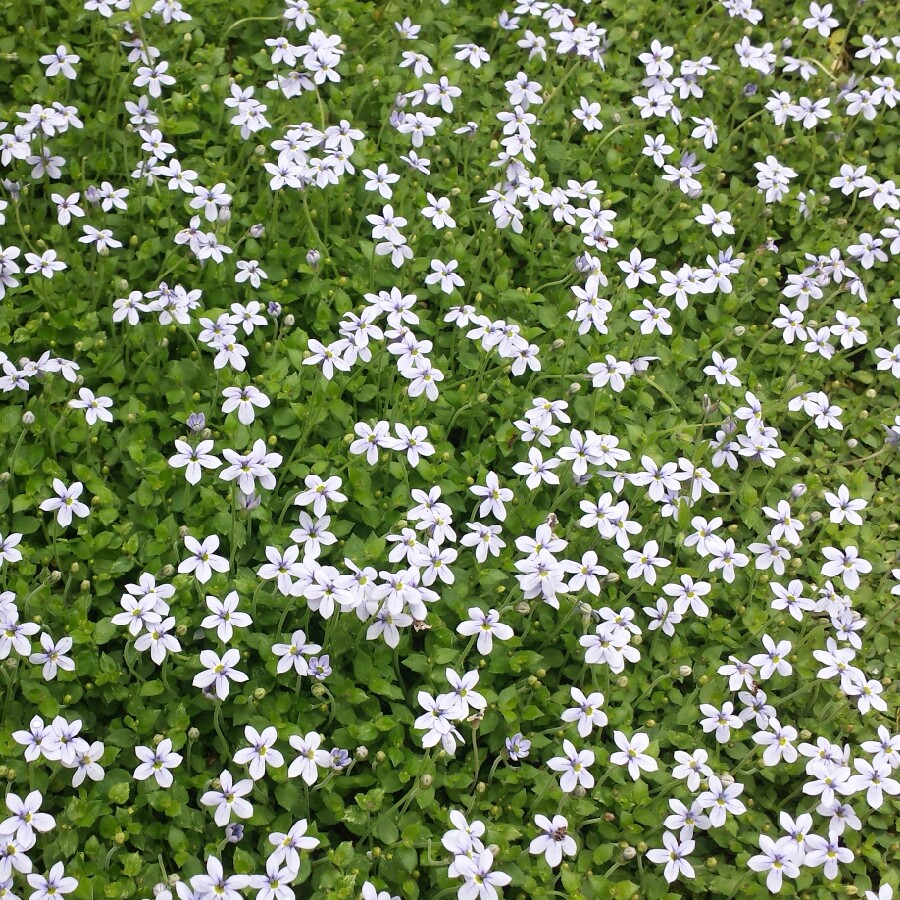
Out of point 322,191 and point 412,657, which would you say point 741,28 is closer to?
point 322,191

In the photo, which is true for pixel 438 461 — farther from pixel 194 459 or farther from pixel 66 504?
pixel 66 504

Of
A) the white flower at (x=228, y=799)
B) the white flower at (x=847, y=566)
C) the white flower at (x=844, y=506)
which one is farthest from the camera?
the white flower at (x=844, y=506)

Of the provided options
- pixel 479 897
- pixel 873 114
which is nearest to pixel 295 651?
pixel 479 897

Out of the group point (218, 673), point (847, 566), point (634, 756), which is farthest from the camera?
point (847, 566)

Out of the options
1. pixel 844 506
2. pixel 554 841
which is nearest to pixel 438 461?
pixel 554 841

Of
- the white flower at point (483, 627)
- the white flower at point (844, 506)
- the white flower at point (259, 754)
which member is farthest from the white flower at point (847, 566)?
the white flower at point (259, 754)

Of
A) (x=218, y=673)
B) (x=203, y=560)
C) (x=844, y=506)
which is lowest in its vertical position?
(x=218, y=673)

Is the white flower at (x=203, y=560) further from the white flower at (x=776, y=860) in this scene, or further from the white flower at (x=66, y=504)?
the white flower at (x=776, y=860)

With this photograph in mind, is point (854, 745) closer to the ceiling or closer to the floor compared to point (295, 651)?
closer to the floor

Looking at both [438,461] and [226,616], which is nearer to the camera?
[226,616]
